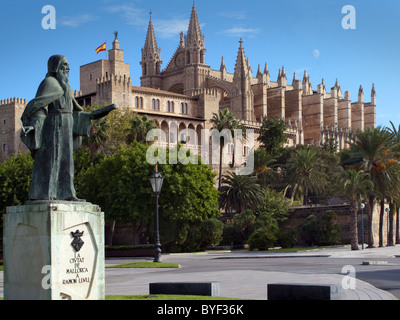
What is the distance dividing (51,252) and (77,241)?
547mm

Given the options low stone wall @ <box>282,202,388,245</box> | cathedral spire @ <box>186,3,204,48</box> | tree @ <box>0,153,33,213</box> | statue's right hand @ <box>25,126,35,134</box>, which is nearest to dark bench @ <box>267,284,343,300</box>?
statue's right hand @ <box>25,126,35,134</box>

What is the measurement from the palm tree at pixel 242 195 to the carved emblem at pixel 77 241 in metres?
44.3

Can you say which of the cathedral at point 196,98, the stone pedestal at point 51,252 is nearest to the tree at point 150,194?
the cathedral at point 196,98

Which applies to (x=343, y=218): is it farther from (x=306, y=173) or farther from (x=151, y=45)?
(x=151, y=45)

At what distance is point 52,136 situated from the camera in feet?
33.5

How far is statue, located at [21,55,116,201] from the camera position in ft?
33.1

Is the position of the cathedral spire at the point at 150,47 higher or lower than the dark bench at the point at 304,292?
higher

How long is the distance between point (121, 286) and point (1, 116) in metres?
66.3

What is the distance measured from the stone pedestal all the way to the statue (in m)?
0.37

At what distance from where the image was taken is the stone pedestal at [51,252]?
9477mm

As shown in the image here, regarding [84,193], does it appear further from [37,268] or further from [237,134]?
[37,268]

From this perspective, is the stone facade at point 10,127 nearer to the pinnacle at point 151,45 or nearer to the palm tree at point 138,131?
the palm tree at point 138,131

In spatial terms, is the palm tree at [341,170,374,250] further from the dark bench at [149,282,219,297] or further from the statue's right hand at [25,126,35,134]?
the statue's right hand at [25,126,35,134]

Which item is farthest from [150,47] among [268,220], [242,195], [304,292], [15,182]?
[304,292]
